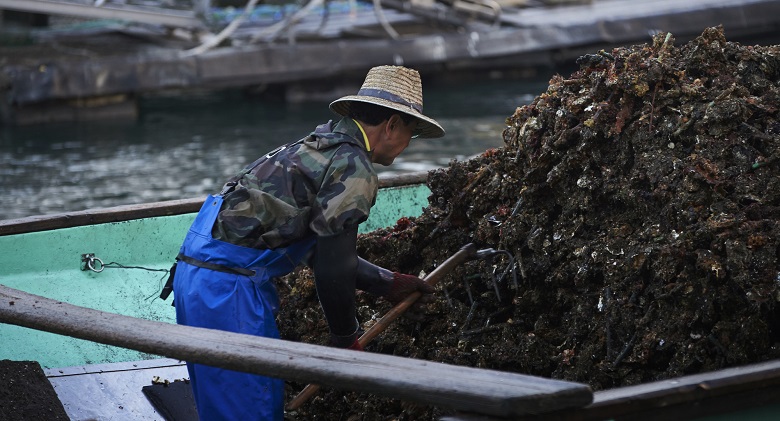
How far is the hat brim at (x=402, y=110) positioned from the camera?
3238 millimetres

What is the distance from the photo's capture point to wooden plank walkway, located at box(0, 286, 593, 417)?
2410 mm

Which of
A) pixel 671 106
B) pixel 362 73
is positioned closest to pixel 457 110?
pixel 362 73

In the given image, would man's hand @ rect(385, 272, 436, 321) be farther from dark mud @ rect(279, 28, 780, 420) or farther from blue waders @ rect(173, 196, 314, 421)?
blue waders @ rect(173, 196, 314, 421)

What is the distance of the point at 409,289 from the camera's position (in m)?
3.67

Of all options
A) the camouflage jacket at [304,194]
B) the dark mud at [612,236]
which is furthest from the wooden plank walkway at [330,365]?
the dark mud at [612,236]

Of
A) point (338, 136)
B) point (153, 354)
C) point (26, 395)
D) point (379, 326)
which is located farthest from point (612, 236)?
point (26, 395)

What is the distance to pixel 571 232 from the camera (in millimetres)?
3814

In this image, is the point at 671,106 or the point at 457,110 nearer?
the point at 671,106

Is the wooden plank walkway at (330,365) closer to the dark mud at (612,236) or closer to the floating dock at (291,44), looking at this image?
the dark mud at (612,236)

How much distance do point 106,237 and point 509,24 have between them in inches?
442

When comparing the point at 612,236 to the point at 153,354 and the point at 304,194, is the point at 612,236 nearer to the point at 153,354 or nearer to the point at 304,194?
the point at 304,194

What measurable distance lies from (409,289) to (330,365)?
111cm

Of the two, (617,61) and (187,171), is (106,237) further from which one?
(187,171)

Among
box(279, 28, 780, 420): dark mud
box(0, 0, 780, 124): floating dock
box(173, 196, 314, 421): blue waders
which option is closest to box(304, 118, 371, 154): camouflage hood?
box(173, 196, 314, 421): blue waders
